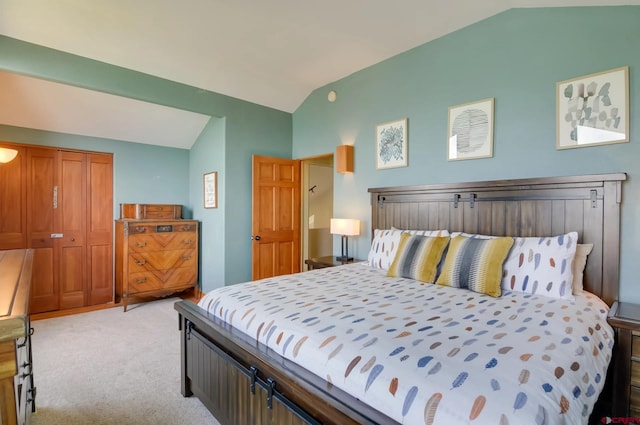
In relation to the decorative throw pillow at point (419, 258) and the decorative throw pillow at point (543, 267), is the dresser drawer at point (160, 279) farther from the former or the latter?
the decorative throw pillow at point (543, 267)

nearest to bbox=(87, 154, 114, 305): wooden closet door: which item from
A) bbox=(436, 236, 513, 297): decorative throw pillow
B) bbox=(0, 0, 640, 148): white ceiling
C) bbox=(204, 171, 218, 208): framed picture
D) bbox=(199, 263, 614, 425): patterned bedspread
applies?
bbox=(204, 171, 218, 208): framed picture

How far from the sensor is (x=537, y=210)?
94.1 inches

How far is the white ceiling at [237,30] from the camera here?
2.53 metres

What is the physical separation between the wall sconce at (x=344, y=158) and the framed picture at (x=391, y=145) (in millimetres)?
364

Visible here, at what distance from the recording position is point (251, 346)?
5.10 ft

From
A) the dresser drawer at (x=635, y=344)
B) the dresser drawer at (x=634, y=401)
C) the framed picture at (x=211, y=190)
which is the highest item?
the framed picture at (x=211, y=190)

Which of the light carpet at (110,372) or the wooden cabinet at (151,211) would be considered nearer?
the light carpet at (110,372)

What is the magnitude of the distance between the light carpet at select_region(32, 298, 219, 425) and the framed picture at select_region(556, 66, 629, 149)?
315cm

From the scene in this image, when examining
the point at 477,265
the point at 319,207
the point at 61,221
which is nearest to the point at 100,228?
the point at 61,221

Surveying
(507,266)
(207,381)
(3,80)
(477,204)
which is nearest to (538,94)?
(477,204)

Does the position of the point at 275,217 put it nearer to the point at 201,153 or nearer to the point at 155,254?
the point at 201,153

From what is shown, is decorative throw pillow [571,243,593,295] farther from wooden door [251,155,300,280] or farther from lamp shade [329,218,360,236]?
wooden door [251,155,300,280]

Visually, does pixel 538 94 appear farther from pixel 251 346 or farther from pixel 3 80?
pixel 3 80

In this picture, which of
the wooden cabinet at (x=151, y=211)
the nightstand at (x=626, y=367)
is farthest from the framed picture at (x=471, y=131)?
the wooden cabinet at (x=151, y=211)
